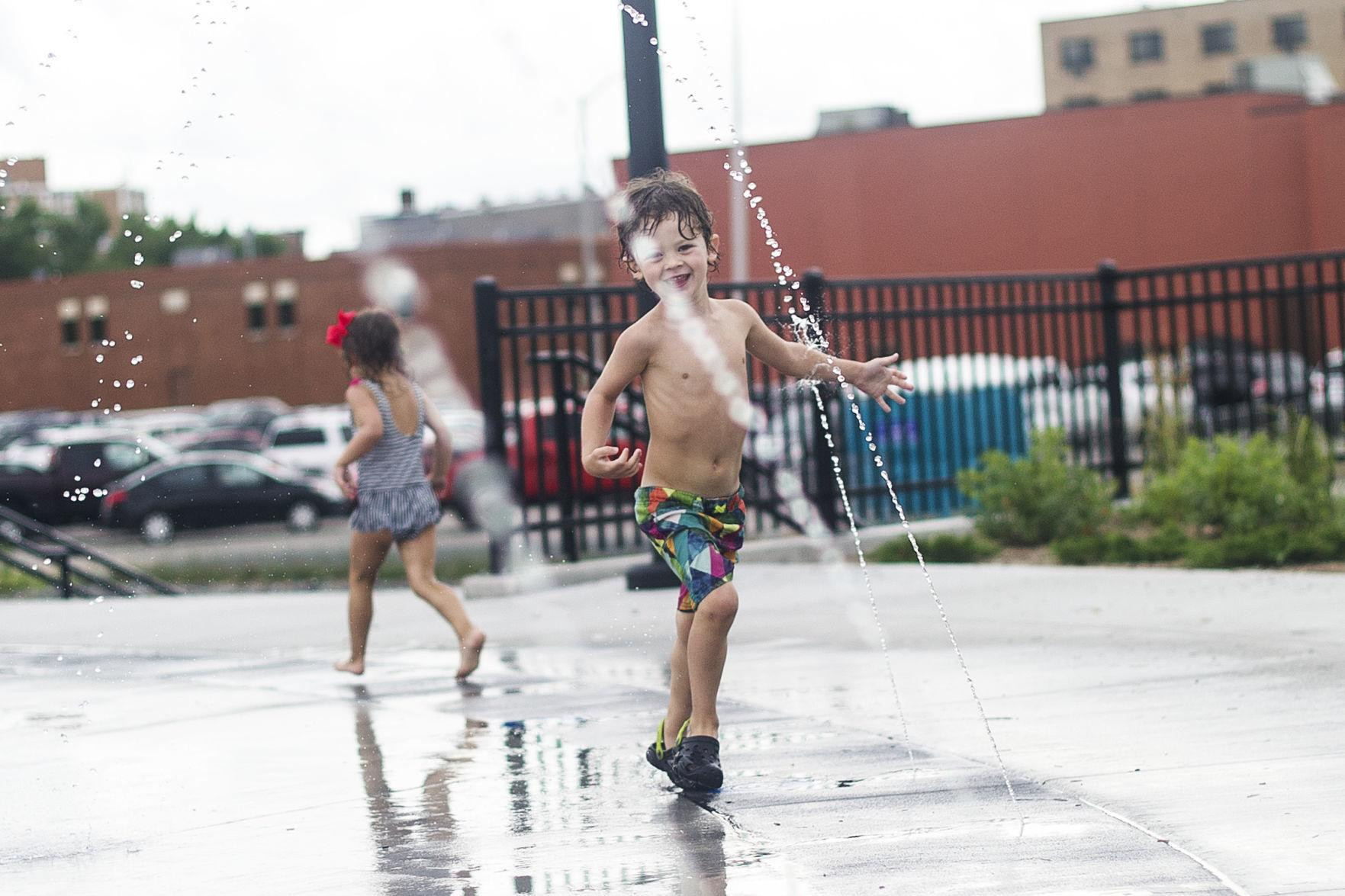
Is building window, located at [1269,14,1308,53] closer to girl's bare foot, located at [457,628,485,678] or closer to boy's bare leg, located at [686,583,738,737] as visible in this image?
girl's bare foot, located at [457,628,485,678]

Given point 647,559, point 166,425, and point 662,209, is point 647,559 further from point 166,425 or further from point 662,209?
point 166,425

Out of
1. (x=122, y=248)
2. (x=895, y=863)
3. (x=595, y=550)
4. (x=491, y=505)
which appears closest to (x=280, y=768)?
(x=895, y=863)

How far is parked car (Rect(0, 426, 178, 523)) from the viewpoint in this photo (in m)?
32.2

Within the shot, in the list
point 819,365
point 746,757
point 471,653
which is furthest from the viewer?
point 471,653

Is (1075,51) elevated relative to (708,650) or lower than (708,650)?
elevated

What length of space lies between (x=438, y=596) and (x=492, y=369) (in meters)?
3.65

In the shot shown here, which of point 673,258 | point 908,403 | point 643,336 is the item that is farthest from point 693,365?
point 908,403

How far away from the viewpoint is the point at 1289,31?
71688 mm

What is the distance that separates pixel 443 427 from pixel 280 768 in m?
2.56

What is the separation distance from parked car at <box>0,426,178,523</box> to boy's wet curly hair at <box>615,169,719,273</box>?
27690 millimetres

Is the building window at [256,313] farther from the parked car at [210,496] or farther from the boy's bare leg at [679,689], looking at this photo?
the boy's bare leg at [679,689]

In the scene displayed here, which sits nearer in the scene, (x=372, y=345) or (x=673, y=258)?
(x=673, y=258)

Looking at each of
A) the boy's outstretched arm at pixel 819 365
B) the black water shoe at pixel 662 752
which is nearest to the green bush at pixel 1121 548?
the boy's outstretched arm at pixel 819 365

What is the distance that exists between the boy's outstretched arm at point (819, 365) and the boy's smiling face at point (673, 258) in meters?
0.28
